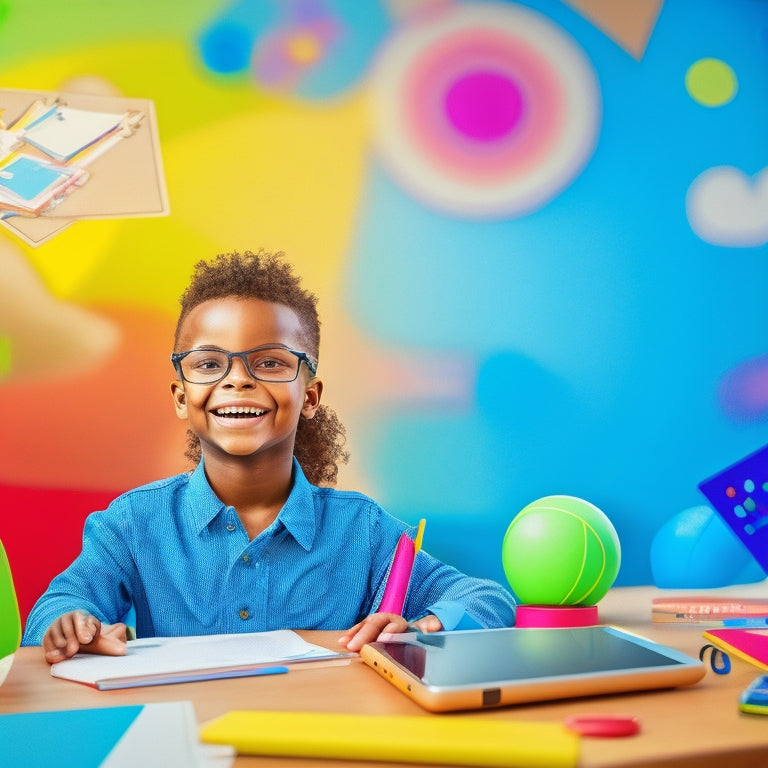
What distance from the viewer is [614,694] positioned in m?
0.60

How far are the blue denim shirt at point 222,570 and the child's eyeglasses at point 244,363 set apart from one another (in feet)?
0.45

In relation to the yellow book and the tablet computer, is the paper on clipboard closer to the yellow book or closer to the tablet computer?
the tablet computer

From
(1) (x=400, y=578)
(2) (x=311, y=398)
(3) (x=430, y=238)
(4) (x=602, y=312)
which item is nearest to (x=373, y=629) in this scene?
(1) (x=400, y=578)

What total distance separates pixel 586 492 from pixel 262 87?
41.9 inches

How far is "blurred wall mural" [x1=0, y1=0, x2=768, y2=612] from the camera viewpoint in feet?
5.22

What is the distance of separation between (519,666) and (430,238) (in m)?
1.27

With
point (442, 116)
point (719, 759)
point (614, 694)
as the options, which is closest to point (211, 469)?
point (614, 694)

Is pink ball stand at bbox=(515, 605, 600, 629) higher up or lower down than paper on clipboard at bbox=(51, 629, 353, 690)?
lower down

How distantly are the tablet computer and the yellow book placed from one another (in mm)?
44

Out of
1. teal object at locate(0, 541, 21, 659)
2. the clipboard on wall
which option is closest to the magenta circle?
the clipboard on wall

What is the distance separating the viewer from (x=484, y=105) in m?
1.83

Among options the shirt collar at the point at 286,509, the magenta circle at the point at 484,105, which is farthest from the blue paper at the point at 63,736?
the magenta circle at the point at 484,105

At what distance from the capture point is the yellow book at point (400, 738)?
1.51 ft

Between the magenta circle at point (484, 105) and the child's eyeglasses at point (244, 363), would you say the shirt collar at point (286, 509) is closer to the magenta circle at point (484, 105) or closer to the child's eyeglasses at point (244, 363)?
the child's eyeglasses at point (244, 363)
